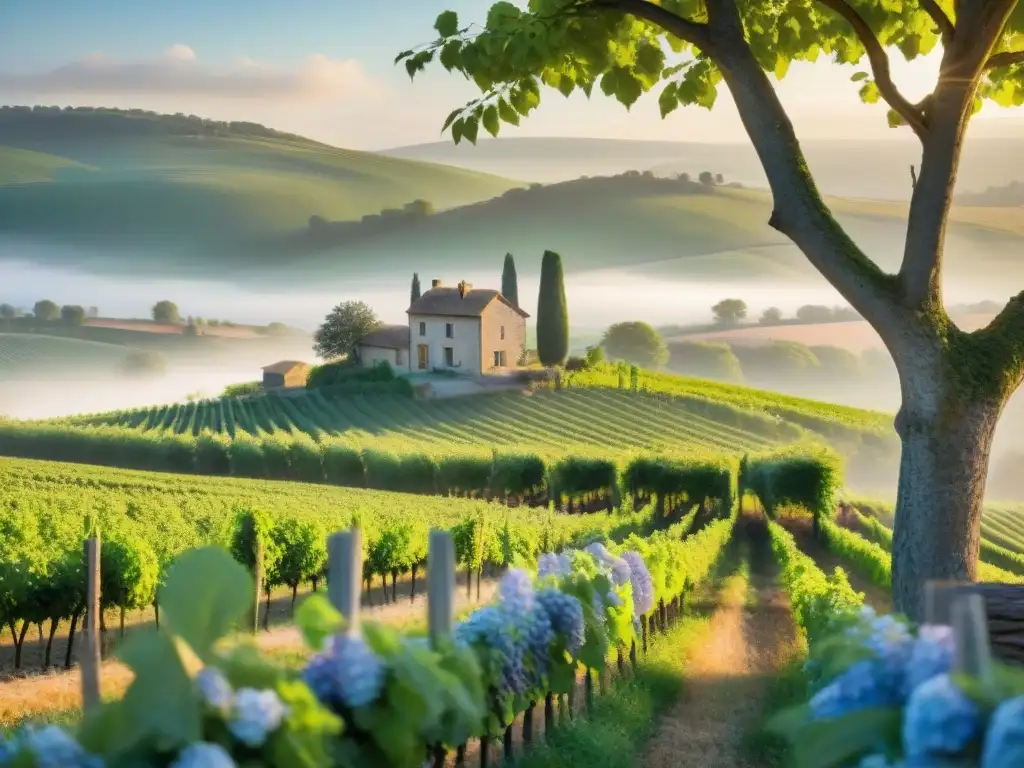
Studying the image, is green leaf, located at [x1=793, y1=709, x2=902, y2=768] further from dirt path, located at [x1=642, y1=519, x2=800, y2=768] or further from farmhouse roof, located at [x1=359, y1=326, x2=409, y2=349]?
farmhouse roof, located at [x1=359, y1=326, x2=409, y2=349]

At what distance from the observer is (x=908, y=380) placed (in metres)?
5.24

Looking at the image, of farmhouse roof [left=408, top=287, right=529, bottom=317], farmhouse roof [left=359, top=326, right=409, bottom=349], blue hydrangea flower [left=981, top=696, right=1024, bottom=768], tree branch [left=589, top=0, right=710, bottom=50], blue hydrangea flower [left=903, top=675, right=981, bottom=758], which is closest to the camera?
blue hydrangea flower [left=981, top=696, right=1024, bottom=768]

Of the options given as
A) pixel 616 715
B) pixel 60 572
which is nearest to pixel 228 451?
pixel 60 572

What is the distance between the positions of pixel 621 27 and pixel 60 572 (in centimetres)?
723

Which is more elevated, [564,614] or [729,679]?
[564,614]

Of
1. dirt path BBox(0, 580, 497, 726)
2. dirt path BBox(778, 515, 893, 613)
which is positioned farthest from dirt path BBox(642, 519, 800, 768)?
dirt path BBox(0, 580, 497, 726)

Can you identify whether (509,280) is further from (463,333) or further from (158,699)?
(158,699)

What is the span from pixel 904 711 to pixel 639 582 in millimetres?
5185

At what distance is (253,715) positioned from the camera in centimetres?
203

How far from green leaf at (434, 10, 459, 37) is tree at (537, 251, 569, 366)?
27.3 meters

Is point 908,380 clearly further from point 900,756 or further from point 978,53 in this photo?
point 900,756

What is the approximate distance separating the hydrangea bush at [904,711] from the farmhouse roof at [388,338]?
106 feet

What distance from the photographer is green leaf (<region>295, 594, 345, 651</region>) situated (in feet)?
7.86

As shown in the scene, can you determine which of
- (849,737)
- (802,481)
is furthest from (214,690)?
(802,481)
